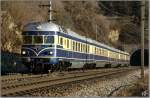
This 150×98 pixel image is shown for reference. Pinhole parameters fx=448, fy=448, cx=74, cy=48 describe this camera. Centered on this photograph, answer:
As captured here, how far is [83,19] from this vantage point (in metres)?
79.9

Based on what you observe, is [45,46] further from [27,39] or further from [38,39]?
[27,39]

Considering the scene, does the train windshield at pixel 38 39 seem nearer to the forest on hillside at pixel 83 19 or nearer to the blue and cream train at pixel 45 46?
the blue and cream train at pixel 45 46

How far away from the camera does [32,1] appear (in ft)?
209

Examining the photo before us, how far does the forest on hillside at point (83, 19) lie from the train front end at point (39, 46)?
5.10 meters

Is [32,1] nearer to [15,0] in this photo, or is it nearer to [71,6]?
[15,0]

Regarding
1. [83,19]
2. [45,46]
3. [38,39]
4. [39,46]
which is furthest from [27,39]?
[83,19]

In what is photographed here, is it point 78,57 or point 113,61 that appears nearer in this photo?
point 78,57

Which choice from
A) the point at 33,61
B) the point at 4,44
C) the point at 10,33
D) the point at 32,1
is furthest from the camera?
the point at 32,1

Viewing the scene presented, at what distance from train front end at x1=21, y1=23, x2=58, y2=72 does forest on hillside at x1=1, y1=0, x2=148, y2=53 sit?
5.10 metres

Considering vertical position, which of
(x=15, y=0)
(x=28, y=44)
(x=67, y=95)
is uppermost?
(x=15, y=0)

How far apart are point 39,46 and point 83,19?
54.3m

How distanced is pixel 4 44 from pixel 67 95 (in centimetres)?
2436

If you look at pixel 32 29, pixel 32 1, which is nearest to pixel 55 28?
pixel 32 29

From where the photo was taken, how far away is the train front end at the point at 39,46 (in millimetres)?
25875
